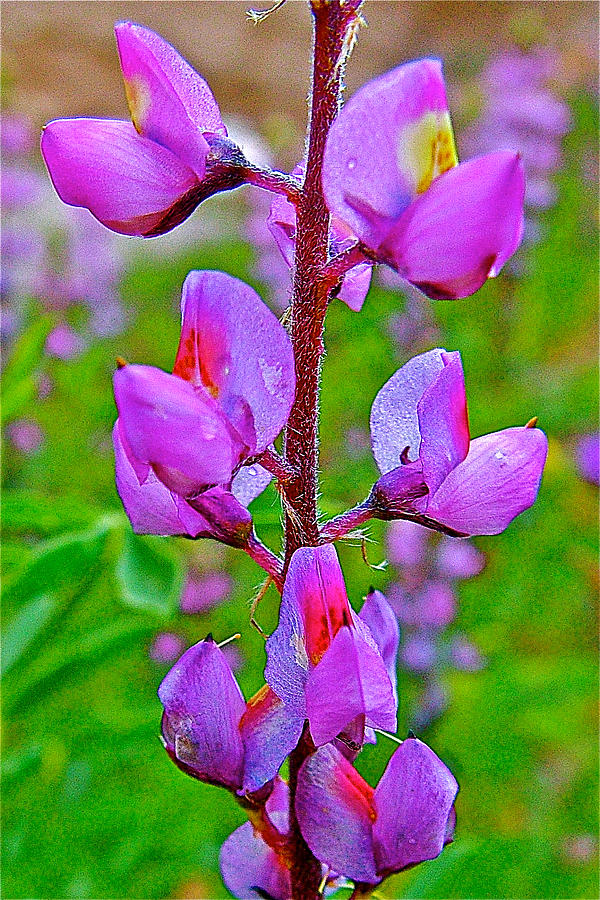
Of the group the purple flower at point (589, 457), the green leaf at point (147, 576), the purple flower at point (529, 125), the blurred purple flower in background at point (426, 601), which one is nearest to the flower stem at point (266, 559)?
the green leaf at point (147, 576)

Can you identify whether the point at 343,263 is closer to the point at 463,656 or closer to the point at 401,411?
the point at 401,411

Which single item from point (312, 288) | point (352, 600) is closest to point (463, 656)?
point (352, 600)

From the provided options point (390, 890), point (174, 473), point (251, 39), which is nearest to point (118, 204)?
point (174, 473)

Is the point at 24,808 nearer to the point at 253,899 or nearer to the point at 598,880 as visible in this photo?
the point at 253,899

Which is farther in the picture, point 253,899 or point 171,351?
point 171,351

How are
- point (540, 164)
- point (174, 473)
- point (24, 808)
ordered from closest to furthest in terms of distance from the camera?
point (174, 473), point (24, 808), point (540, 164)

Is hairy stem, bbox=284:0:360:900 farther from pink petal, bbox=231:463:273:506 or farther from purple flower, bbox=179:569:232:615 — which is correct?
purple flower, bbox=179:569:232:615

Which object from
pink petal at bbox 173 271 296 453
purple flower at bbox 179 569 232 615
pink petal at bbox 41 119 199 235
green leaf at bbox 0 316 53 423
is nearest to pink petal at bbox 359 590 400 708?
pink petal at bbox 173 271 296 453

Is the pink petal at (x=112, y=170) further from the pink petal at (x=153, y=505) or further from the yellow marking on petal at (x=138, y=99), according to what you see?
the pink petal at (x=153, y=505)
